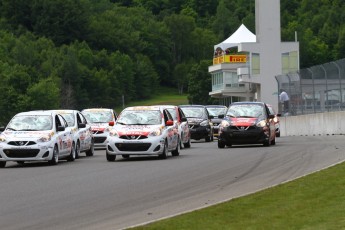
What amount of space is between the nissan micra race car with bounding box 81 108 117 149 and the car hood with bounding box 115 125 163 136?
10.0 m

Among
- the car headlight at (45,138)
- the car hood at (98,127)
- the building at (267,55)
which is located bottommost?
the car headlight at (45,138)

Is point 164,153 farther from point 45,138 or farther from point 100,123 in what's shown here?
point 100,123

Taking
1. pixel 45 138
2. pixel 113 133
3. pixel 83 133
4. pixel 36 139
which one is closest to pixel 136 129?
pixel 113 133

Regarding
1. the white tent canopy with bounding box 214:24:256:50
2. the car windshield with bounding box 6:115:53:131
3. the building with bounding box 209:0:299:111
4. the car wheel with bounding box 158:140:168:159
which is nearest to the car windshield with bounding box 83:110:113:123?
the car windshield with bounding box 6:115:53:131

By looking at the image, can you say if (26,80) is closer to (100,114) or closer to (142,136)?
(100,114)

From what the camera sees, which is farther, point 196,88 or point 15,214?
point 196,88

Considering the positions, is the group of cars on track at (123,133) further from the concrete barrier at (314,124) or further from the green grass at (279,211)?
the green grass at (279,211)

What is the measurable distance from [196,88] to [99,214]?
165 meters

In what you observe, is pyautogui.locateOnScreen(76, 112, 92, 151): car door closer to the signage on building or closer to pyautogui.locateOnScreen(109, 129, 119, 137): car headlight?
pyautogui.locateOnScreen(109, 129, 119, 137): car headlight

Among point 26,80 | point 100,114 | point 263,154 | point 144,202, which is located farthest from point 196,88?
point 144,202

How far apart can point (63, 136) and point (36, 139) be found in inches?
76.5

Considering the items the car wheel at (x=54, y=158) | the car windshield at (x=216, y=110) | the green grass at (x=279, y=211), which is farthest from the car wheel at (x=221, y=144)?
the car windshield at (x=216, y=110)

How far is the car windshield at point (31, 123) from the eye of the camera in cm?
2991

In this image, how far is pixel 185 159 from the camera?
29547mm
